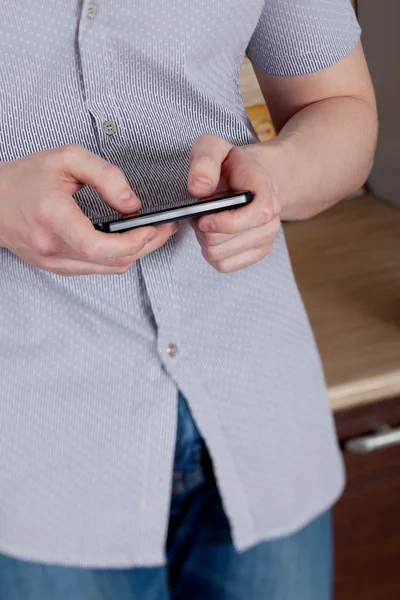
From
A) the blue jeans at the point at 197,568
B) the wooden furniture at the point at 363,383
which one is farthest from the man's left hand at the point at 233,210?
the wooden furniture at the point at 363,383

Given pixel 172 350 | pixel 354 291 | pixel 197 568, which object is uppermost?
pixel 172 350

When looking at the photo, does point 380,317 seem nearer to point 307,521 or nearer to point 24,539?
point 307,521

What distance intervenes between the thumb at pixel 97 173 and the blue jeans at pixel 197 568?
169mm

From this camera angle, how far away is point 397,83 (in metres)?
1.36

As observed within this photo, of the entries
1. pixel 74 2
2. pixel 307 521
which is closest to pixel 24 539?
pixel 307 521

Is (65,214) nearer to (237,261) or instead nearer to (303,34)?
(237,261)

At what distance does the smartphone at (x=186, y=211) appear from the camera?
461 mm

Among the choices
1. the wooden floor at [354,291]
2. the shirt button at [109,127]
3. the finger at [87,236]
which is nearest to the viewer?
the finger at [87,236]

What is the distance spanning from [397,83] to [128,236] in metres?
1.03

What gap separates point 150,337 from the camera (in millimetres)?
549

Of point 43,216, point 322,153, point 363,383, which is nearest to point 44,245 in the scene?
point 43,216

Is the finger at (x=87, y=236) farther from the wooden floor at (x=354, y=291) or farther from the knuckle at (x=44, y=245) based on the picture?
the wooden floor at (x=354, y=291)

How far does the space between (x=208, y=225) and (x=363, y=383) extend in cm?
51

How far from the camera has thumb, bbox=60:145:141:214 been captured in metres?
0.47
